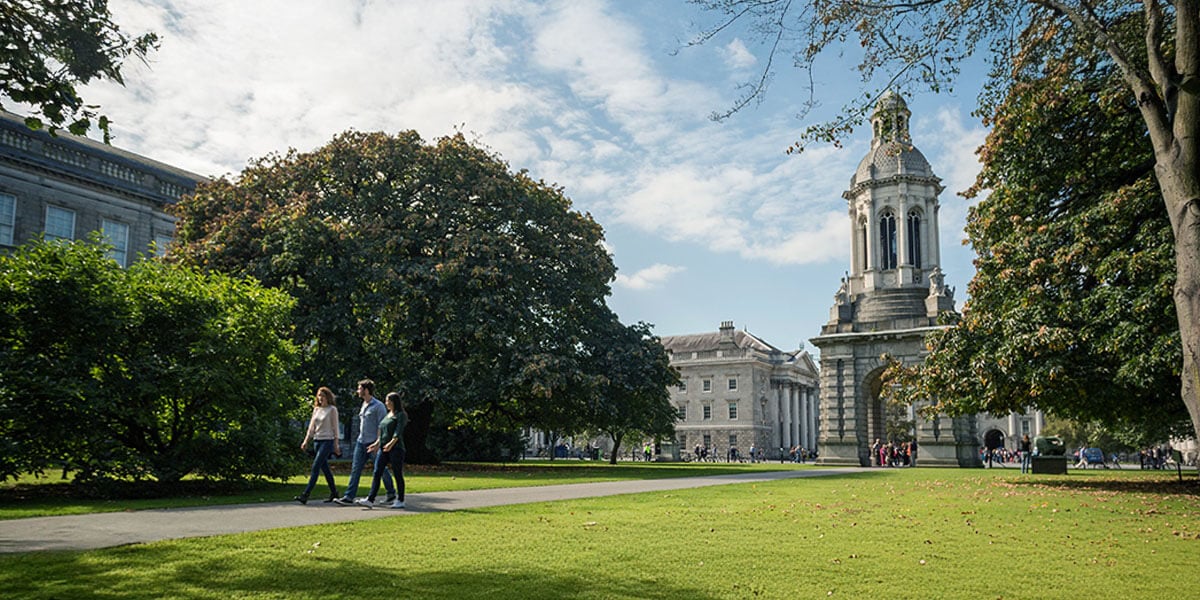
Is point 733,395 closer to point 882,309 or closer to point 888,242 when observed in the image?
point 888,242

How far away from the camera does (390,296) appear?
2708cm

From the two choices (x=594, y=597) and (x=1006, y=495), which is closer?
(x=594, y=597)

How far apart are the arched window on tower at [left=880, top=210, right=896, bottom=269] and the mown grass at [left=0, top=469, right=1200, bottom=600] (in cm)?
4018

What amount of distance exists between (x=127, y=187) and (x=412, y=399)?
68.0 ft

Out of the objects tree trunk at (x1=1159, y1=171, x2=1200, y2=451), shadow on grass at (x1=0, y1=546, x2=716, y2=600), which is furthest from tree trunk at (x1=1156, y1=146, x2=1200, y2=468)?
shadow on grass at (x1=0, y1=546, x2=716, y2=600)

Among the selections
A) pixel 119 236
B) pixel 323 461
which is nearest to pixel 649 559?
pixel 323 461

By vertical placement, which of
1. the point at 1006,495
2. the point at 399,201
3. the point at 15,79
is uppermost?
the point at 399,201

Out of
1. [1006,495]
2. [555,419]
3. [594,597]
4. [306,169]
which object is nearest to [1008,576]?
[594,597]

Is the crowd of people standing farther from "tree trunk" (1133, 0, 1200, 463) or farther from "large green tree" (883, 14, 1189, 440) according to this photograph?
"tree trunk" (1133, 0, 1200, 463)

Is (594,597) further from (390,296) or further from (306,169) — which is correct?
(306,169)

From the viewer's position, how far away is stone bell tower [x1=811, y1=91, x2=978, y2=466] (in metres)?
45.1

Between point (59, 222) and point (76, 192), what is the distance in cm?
148

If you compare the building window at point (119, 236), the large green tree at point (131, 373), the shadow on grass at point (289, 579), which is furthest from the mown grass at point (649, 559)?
the building window at point (119, 236)

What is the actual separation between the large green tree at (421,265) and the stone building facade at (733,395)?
6045cm
